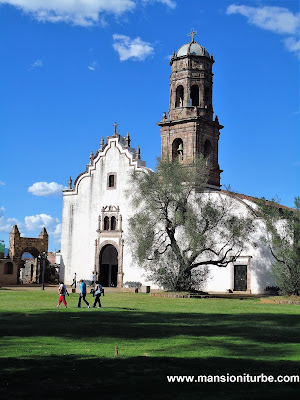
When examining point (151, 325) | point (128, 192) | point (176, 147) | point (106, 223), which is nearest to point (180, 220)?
point (128, 192)

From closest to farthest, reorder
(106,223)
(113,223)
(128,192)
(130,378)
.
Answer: (130,378) → (128,192) → (113,223) → (106,223)

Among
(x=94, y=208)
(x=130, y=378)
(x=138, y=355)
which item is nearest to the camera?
(x=130, y=378)

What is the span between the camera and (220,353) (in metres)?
10.5

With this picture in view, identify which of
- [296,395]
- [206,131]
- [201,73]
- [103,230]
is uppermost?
[201,73]

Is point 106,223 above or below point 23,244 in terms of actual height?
above

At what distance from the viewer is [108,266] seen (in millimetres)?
47406

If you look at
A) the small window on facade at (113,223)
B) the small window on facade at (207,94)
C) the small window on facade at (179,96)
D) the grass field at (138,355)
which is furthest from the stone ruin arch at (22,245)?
the grass field at (138,355)

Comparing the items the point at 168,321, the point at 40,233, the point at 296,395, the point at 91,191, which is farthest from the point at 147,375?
the point at 40,233

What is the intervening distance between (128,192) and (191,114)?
873cm

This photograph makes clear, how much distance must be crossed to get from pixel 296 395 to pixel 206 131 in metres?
38.6

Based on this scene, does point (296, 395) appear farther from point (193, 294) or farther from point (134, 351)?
point (193, 294)

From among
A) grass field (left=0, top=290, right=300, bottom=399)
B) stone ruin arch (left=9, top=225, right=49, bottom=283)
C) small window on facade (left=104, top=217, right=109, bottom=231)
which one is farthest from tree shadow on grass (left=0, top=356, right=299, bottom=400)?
stone ruin arch (left=9, top=225, right=49, bottom=283)

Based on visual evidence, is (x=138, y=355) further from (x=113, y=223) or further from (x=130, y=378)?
(x=113, y=223)

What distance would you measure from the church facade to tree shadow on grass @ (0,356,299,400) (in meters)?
30.5
